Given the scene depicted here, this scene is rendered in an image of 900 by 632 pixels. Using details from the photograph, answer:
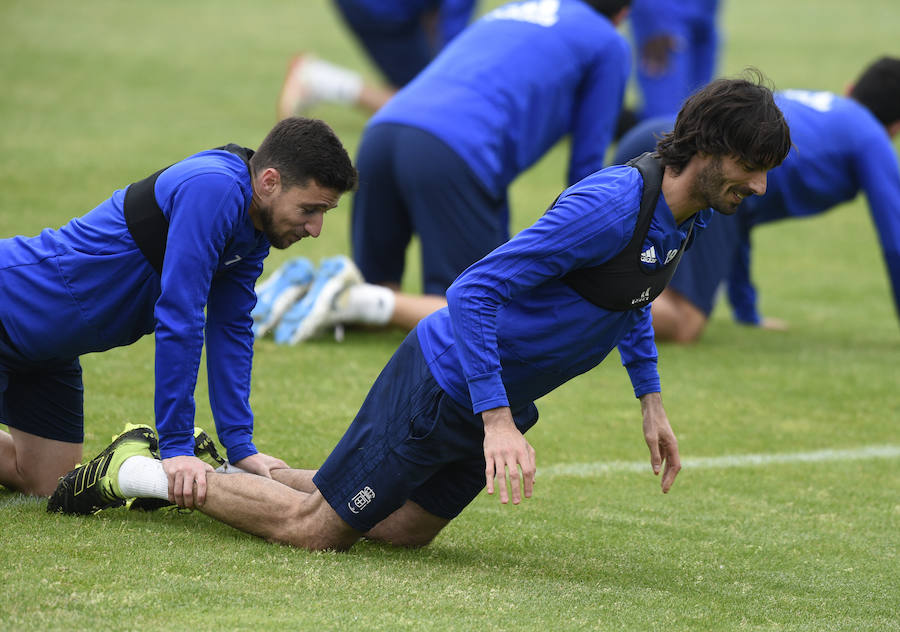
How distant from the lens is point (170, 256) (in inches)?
126

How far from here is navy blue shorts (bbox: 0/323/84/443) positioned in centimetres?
379

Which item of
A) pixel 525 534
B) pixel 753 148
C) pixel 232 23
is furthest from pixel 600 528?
pixel 232 23

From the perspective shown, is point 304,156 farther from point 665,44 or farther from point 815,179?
point 665,44

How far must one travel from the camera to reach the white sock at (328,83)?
10758 mm

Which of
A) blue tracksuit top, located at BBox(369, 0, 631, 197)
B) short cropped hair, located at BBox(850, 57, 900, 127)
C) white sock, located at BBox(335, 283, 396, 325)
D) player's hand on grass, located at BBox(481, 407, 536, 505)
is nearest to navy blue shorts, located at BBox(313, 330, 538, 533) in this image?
player's hand on grass, located at BBox(481, 407, 536, 505)

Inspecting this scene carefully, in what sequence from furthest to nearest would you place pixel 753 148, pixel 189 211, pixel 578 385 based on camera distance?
pixel 578 385, pixel 189 211, pixel 753 148

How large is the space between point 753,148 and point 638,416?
8.36ft

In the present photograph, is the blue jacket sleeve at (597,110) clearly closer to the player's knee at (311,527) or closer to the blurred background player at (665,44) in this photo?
the player's knee at (311,527)

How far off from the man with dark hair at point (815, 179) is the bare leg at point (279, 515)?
11.8 ft

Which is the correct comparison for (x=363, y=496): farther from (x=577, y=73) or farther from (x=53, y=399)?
(x=577, y=73)

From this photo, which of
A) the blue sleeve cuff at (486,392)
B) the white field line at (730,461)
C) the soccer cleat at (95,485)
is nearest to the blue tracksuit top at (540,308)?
the blue sleeve cuff at (486,392)

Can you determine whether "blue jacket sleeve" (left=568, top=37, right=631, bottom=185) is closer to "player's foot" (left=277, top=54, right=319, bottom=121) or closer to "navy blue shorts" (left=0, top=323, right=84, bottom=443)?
"navy blue shorts" (left=0, top=323, right=84, bottom=443)

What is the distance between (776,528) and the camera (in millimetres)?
3984

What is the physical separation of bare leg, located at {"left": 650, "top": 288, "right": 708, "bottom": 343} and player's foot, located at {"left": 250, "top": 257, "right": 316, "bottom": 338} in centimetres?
199
